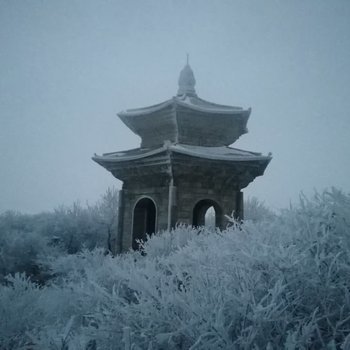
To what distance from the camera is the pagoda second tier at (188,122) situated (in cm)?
995

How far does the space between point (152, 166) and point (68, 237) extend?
288 inches

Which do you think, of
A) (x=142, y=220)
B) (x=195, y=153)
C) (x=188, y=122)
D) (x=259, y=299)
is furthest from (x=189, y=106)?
(x=259, y=299)

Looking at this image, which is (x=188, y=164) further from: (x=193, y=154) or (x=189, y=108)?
(x=189, y=108)

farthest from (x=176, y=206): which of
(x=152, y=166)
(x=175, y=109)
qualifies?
(x=175, y=109)

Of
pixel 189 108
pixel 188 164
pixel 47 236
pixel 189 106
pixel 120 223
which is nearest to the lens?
pixel 188 164

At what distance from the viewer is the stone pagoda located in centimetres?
888

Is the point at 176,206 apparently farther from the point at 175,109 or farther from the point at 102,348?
the point at 102,348

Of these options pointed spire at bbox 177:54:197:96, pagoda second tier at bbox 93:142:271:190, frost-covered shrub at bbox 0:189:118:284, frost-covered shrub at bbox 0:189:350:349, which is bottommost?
frost-covered shrub at bbox 0:189:350:349

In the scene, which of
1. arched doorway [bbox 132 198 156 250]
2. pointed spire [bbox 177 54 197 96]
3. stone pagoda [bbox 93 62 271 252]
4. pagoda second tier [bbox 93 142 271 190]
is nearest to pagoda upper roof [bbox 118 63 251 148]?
stone pagoda [bbox 93 62 271 252]

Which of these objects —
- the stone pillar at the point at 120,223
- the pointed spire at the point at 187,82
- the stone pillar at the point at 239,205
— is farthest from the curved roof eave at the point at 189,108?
the stone pillar at the point at 120,223

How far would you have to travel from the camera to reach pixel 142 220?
34.6ft

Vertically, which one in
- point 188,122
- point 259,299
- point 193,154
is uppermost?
point 188,122

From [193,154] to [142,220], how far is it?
3.47 meters

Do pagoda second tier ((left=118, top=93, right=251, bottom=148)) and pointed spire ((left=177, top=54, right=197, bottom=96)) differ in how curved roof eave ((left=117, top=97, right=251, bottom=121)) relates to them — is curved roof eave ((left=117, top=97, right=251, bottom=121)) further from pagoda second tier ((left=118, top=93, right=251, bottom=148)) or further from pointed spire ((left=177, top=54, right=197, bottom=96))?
pointed spire ((left=177, top=54, right=197, bottom=96))
